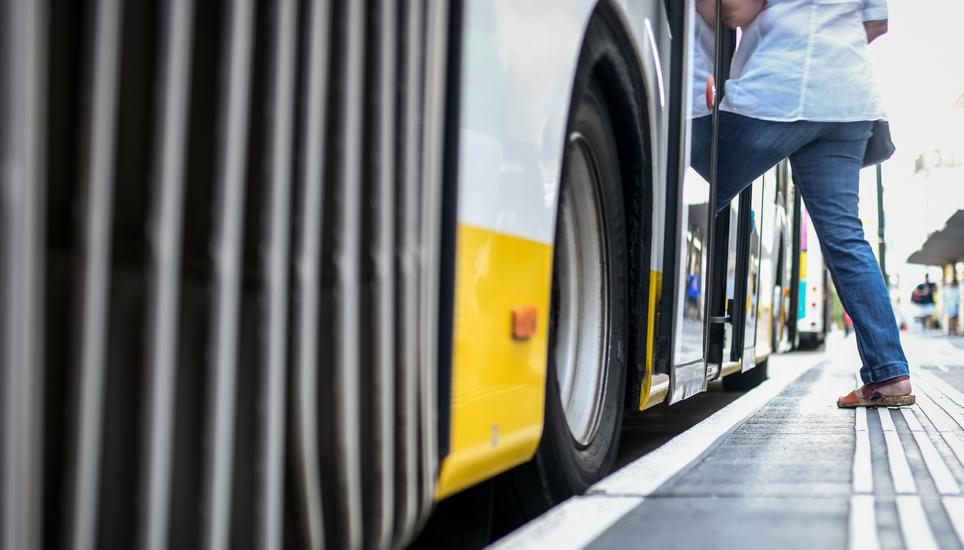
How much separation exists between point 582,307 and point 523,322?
0.96 m

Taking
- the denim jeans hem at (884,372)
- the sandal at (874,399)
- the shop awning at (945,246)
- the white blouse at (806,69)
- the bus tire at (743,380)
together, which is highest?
the shop awning at (945,246)

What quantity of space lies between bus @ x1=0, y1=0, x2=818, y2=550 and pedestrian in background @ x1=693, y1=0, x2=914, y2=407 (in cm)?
184

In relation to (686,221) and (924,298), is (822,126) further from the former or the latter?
(924,298)

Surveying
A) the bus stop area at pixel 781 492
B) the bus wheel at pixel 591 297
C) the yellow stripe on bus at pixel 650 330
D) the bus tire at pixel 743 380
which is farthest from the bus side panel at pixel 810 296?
the bus wheel at pixel 591 297

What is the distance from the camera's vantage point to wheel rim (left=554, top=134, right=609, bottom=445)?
2.88 metres

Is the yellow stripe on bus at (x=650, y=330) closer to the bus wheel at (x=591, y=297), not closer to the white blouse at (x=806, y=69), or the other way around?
the bus wheel at (x=591, y=297)

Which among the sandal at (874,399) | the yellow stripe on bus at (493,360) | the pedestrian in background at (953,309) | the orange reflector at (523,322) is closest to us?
the yellow stripe on bus at (493,360)

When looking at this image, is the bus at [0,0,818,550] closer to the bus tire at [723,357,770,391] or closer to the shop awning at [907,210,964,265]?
the bus tire at [723,357,770,391]

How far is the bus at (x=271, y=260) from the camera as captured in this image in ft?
3.60

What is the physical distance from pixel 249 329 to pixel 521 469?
1250 mm

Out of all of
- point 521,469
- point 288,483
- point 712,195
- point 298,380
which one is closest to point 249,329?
Result: point 298,380

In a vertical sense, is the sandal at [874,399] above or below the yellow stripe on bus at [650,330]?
below

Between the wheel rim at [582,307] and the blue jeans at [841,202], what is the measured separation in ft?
4.41

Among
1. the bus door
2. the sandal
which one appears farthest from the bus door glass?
the sandal
